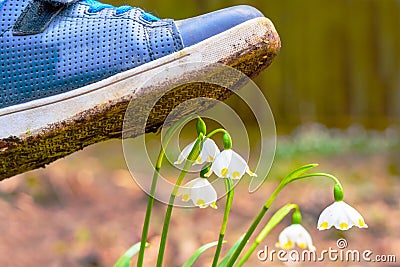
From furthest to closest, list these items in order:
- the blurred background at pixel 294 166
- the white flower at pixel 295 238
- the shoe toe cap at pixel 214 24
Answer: the blurred background at pixel 294 166 < the shoe toe cap at pixel 214 24 < the white flower at pixel 295 238

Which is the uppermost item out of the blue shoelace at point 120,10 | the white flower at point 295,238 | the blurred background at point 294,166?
the blurred background at point 294,166

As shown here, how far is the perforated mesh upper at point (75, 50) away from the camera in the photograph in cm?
115

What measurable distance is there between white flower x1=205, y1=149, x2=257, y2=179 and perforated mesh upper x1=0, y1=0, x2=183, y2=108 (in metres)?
0.19

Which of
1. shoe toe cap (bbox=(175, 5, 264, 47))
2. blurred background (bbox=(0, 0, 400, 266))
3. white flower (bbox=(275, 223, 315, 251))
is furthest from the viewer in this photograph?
blurred background (bbox=(0, 0, 400, 266))

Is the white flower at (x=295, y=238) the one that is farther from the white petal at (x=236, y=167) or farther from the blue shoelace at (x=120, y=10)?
the blue shoelace at (x=120, y=10)

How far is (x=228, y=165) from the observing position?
3.50ft

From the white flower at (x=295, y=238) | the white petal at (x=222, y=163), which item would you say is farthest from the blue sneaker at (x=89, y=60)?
the white flower at (x=295, y=238)

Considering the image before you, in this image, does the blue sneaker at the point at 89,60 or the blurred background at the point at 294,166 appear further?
the blurred background at the point at 294,166

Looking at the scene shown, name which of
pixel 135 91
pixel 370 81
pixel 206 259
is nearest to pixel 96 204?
pixel 206 259

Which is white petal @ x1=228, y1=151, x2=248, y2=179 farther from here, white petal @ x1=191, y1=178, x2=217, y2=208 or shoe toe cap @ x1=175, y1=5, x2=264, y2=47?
shoe toe cap @ x1=175, y1=5, x2=264, y2=47

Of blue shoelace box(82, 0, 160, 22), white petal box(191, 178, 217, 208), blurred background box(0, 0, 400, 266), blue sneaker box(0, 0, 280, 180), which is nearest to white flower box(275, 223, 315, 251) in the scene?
white petal box(191, 178, 217, 208)

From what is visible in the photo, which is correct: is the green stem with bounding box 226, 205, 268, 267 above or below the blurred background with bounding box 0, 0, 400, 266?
below

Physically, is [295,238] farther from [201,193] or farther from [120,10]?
[120,10]

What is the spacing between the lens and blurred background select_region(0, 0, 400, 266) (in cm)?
237
